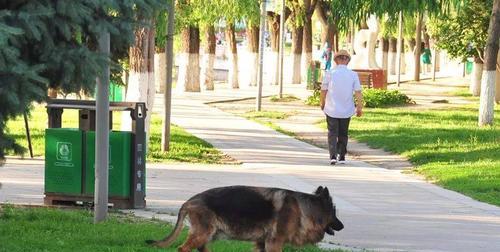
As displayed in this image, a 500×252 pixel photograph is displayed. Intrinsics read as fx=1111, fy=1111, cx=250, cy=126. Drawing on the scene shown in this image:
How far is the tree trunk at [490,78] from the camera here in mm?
22875

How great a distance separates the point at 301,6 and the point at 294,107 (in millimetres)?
10311

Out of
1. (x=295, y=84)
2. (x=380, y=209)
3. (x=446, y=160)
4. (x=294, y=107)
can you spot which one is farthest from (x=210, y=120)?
(x=295, y=84)

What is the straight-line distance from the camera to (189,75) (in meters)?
38.0

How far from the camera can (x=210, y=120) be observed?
2527 centimetres

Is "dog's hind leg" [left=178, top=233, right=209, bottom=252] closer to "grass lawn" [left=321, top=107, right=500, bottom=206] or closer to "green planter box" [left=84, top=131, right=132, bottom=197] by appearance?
"green planter box" [left=84, top=131, right=132, bottom=197]

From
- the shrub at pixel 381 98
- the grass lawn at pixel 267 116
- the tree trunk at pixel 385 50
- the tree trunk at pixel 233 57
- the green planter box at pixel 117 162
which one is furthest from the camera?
the tree trunk at pixel 385 50

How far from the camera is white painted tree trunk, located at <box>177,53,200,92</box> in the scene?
122 feet

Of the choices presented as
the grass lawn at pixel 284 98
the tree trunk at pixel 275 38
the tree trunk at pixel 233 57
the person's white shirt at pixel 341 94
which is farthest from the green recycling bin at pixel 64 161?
the tree trunk at pixel 275 38

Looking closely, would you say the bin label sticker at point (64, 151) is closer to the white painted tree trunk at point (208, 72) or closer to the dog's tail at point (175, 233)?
the dog's tail at point (175, 233)

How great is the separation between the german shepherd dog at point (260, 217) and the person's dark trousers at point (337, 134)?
856 cm

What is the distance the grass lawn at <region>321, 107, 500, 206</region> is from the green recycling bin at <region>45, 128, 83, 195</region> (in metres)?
4.79

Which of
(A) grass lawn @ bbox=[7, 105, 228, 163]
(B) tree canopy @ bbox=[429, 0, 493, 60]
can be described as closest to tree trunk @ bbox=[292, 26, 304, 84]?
(B) tree canopy @ bbox=[429, 0, 493, 60]

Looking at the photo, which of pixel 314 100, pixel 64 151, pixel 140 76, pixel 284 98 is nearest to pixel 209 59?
pixel 284 98

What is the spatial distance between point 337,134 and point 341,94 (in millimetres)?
590
